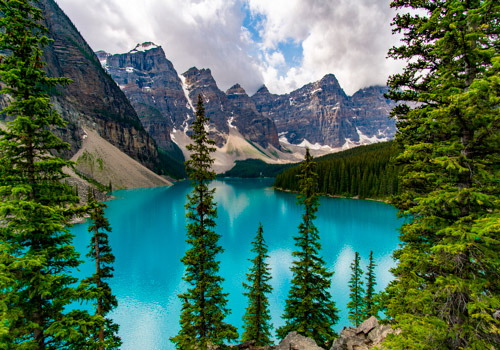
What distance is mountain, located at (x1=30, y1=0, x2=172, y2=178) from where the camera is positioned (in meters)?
146

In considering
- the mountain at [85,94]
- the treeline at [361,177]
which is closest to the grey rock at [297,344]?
the treeline at [361,177]

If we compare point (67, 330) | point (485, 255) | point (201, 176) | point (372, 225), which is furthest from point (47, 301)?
point (372, 225)

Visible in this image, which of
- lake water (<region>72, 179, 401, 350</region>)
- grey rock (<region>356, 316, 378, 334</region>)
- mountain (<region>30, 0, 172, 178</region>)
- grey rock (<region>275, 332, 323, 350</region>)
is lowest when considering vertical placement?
lake water (<region>72, 179, 401, 350</region>)

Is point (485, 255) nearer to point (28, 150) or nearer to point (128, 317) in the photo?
point (28, 150)

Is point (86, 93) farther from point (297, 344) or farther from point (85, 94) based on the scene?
point (297, 344)

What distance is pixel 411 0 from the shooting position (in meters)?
8.33

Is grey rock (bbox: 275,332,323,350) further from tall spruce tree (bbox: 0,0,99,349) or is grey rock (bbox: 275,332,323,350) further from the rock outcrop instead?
tall spruce tree (bbox: 0,0,99,349)

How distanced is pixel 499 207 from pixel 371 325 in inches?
429

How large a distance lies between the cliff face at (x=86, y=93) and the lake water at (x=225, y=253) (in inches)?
4185

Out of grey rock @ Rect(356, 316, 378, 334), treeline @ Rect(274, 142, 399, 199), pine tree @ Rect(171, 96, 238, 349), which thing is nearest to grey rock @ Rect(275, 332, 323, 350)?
pine tree @ Rect(171, 96, 238, 349)

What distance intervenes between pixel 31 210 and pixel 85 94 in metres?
200

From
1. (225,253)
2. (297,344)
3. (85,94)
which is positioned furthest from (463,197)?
(85,94)

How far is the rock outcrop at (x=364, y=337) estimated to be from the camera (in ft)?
36.9

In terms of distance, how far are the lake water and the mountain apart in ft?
342
